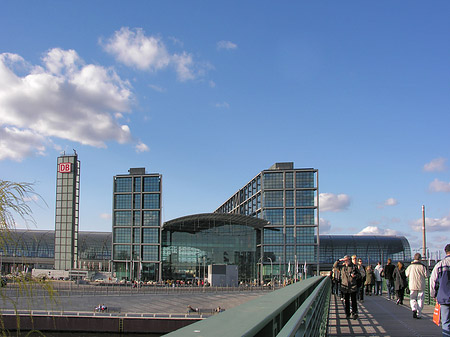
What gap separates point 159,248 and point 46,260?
157 ft

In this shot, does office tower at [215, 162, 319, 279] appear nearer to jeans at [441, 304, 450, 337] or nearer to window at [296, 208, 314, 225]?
window at [296, 208, 314, 225]

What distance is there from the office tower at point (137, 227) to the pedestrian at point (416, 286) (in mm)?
94135

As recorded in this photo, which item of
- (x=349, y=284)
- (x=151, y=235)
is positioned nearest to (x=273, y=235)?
(x=151, y=235)

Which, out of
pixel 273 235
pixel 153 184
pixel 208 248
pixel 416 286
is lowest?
pixel 208 248

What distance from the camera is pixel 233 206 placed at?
479 feet

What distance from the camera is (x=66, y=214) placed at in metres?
101

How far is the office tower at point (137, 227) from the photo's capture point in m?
105

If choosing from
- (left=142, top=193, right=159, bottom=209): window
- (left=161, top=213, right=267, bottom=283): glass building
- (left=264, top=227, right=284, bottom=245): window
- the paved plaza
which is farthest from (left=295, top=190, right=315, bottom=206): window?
the paved plaza

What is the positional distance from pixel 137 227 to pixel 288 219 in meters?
31.6

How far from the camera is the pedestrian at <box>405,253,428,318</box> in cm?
1330

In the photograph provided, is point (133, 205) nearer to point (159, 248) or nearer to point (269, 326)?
point (159, 248)

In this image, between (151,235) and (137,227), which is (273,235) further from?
(137,227)

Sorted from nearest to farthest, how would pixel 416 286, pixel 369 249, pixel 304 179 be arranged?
1. pixel 416 286
2. pixel 304 179
3. pixel 369 249

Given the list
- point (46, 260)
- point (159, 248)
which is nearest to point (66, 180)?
point (159, 248)
